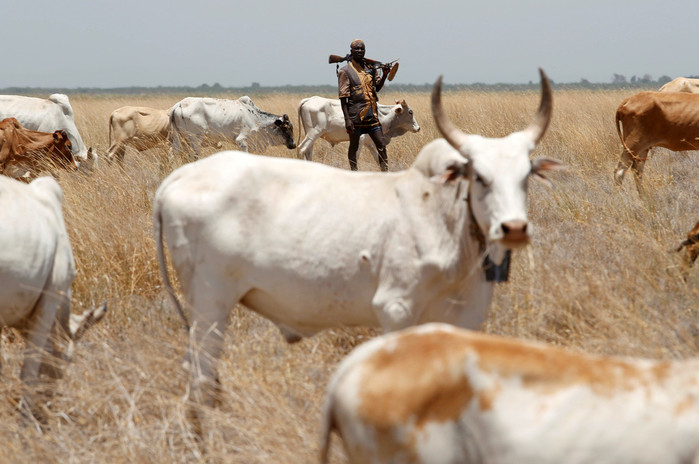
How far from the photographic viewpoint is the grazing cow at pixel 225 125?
13391 millimetres

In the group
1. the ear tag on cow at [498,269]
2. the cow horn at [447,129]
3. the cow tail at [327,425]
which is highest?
the cow horn at [447,129]

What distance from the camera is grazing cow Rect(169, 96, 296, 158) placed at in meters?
13.4

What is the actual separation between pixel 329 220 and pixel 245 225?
1.30ft

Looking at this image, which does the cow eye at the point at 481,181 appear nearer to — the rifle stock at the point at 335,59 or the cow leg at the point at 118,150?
the rifle stock at the point at 335,59

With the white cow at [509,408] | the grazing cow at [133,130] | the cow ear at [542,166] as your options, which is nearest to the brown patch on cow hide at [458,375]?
the white cow at [509,408]

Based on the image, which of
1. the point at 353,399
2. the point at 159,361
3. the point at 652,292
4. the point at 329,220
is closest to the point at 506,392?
the point at 353,399

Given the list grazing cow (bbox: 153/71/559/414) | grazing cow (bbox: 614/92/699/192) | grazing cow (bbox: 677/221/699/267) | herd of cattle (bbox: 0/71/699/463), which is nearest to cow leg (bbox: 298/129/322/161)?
grazing cow (bbox: 614/92/699/192)

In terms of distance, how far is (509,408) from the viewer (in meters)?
2.12

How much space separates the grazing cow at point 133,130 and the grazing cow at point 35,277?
10.4 meters

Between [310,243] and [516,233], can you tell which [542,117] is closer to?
[516,233]

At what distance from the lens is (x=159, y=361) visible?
3742 millimetres

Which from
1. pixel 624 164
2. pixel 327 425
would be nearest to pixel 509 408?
pixel 327 425

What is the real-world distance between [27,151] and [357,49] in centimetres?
411

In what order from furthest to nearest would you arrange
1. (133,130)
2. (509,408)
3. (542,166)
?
1. (133,130)
2. (542,166)
3. (509,408)
